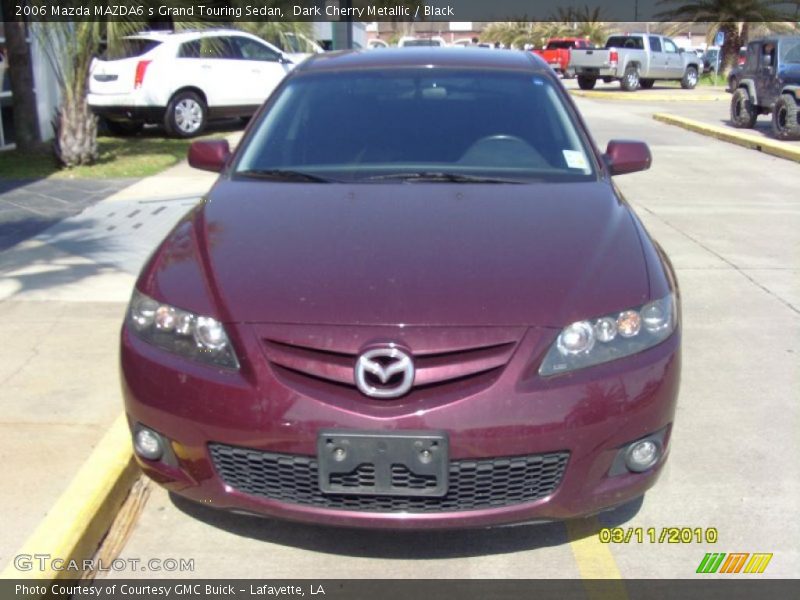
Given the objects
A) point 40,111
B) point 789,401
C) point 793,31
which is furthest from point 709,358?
point 793,31

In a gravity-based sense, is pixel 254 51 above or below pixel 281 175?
below

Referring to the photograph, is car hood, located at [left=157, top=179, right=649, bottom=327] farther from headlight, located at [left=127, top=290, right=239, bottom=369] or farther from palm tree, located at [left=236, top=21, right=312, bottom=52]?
palm tree, located at [left=236, top=21, right=312, bottom=52]

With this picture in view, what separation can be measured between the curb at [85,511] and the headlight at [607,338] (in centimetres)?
165

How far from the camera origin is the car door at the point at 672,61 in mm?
31358

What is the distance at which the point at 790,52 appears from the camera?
54.0 ft

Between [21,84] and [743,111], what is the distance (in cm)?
1263

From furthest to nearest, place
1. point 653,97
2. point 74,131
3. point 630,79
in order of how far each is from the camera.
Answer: point 630,79, point 653,97, point 74,131

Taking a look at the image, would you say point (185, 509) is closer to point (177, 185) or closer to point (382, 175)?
point (382, 175)

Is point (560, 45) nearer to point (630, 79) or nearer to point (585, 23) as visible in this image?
point (630, 79)

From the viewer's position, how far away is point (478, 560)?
326 centimetres

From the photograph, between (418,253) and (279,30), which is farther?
(279,30)

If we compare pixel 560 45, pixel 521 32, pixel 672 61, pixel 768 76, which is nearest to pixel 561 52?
pixel 560 45

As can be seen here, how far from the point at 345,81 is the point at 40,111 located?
10.1 metres

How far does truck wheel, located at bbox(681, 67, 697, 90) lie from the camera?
105 feet
